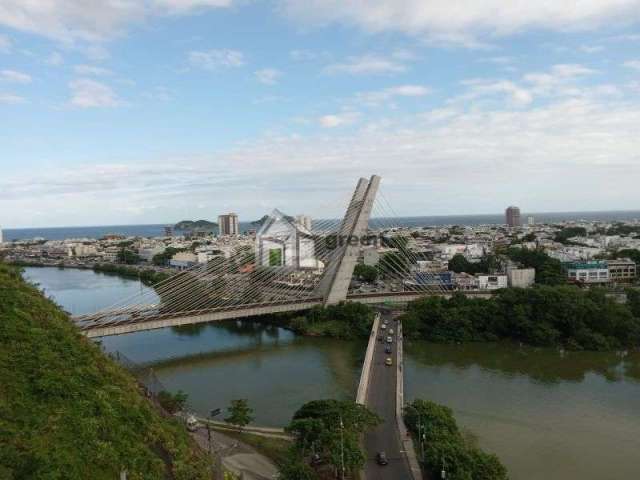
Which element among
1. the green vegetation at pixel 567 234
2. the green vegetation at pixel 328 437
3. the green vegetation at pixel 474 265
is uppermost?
the green vegetation at pixel 567 234

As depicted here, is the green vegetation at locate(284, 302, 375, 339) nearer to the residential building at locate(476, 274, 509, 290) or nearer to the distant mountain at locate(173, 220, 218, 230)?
the residential building at locate(476, 274, 509, 290)

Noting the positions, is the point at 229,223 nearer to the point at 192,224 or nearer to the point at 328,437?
the point at 192,224

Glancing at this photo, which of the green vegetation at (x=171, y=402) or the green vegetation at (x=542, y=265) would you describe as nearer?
the green vegetation at (x=171, y=402)

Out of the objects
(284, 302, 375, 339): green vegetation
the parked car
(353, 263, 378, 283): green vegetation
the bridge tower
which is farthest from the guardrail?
(353, 263, 378, 283): green vegetation

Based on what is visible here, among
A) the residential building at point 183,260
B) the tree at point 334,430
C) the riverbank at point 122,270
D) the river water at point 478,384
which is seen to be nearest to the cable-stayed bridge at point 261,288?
the river water at point 478,384

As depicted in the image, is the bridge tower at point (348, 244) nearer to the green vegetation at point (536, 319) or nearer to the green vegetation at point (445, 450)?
the green vegetation at point (536, 319)

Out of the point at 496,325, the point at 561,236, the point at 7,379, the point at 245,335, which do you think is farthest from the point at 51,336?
the point at 561,236

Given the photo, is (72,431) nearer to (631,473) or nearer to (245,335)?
(631,473)
